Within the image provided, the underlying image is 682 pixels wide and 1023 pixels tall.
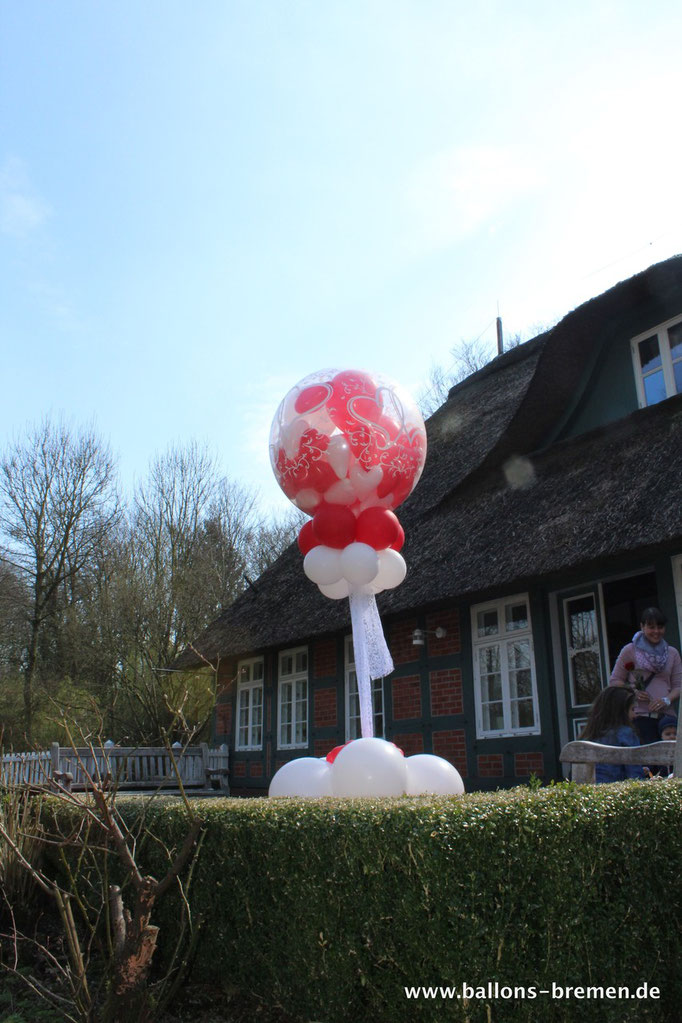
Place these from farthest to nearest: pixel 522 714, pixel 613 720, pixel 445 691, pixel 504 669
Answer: pixel 445 691 → pixel 504 669 → pixel 522 714 → pixel 613 720

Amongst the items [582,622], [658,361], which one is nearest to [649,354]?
[658,361]

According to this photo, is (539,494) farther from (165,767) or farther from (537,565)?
(165,767)

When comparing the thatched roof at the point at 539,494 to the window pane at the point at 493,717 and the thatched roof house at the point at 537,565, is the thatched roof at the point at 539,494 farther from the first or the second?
the window pane at the point at 493,717

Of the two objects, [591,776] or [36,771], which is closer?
[591,776]

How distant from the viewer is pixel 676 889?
304 cm

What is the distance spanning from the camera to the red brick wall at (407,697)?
31.4 ft

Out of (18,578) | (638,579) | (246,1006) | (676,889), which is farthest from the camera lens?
(18,578)

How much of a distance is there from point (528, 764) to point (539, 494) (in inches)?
106

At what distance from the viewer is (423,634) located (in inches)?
372

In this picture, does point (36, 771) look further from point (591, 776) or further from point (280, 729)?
point (591, 776)

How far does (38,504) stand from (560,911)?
22800mm

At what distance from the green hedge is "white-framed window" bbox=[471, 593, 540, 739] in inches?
200

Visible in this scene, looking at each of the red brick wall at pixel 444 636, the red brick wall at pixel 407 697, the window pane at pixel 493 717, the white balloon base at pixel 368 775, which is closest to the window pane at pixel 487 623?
the red brick wall at pixel 444 636

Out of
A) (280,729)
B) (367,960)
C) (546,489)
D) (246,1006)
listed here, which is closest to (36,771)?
(280,729)
